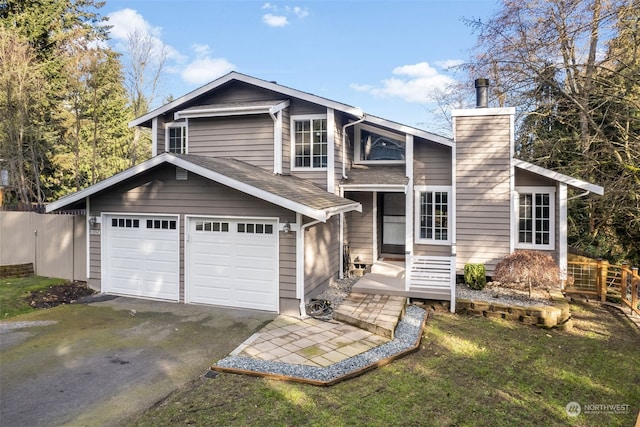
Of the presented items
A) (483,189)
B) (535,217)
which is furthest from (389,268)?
(535,217)

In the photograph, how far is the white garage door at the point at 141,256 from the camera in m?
8.88

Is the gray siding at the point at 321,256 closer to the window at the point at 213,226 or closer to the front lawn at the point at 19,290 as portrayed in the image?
the window at the point at 213,226

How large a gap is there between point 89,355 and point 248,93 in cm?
755

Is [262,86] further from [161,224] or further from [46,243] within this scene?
[46,243]

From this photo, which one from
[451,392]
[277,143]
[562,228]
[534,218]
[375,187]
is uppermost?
[277,143]

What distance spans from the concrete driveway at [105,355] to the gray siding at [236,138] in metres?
4.22

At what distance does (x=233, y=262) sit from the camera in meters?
8.39

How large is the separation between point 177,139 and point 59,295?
201 inches

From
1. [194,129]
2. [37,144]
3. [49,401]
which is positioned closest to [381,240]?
[194,129]

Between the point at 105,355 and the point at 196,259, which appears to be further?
the point at 196,259

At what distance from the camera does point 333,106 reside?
9.96 meters

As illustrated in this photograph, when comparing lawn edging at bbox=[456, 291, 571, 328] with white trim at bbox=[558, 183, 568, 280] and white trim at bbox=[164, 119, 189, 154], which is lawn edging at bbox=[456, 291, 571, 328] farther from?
white trim at bbox=[164, 119, 189, 154]

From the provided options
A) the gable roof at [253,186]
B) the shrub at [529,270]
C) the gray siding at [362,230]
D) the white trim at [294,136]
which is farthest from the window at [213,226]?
the shrub at [529,270]

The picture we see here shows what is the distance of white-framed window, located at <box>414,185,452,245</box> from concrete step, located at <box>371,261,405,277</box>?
0.95 metres
